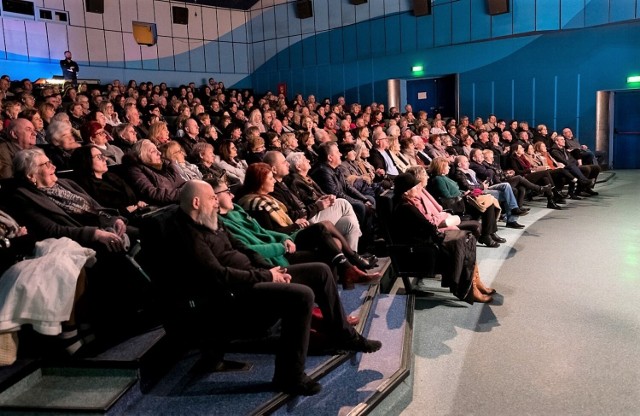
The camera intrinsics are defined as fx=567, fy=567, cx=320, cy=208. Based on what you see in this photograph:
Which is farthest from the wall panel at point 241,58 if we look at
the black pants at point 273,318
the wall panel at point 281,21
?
the black pants at point 273,318

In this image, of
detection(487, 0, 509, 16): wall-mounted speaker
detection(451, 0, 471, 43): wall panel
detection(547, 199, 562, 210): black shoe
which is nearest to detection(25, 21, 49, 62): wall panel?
detection(451, 0, 471, 43): wall panel

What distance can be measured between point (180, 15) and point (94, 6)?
2.21 metres

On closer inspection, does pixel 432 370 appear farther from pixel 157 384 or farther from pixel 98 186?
pixel 98 186

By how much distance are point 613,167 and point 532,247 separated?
26.9ft

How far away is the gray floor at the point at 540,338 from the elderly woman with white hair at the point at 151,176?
185 centimetres

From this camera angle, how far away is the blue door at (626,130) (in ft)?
39.0

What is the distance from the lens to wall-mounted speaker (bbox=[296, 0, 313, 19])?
14906 millimetres

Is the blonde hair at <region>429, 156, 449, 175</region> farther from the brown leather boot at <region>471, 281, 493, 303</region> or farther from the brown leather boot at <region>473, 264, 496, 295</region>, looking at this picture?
the brown leather boot at <region>471, 281, 493, 303</region>

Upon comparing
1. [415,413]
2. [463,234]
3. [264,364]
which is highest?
[463,234]

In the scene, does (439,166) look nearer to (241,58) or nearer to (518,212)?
(518,212)

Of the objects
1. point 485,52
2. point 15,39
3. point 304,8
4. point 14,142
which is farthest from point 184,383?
point 304,8

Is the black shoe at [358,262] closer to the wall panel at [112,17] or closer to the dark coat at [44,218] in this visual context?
the dark coat at [44,218]

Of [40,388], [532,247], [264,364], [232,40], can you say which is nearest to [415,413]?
[264,364]

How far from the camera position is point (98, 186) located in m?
3.58
